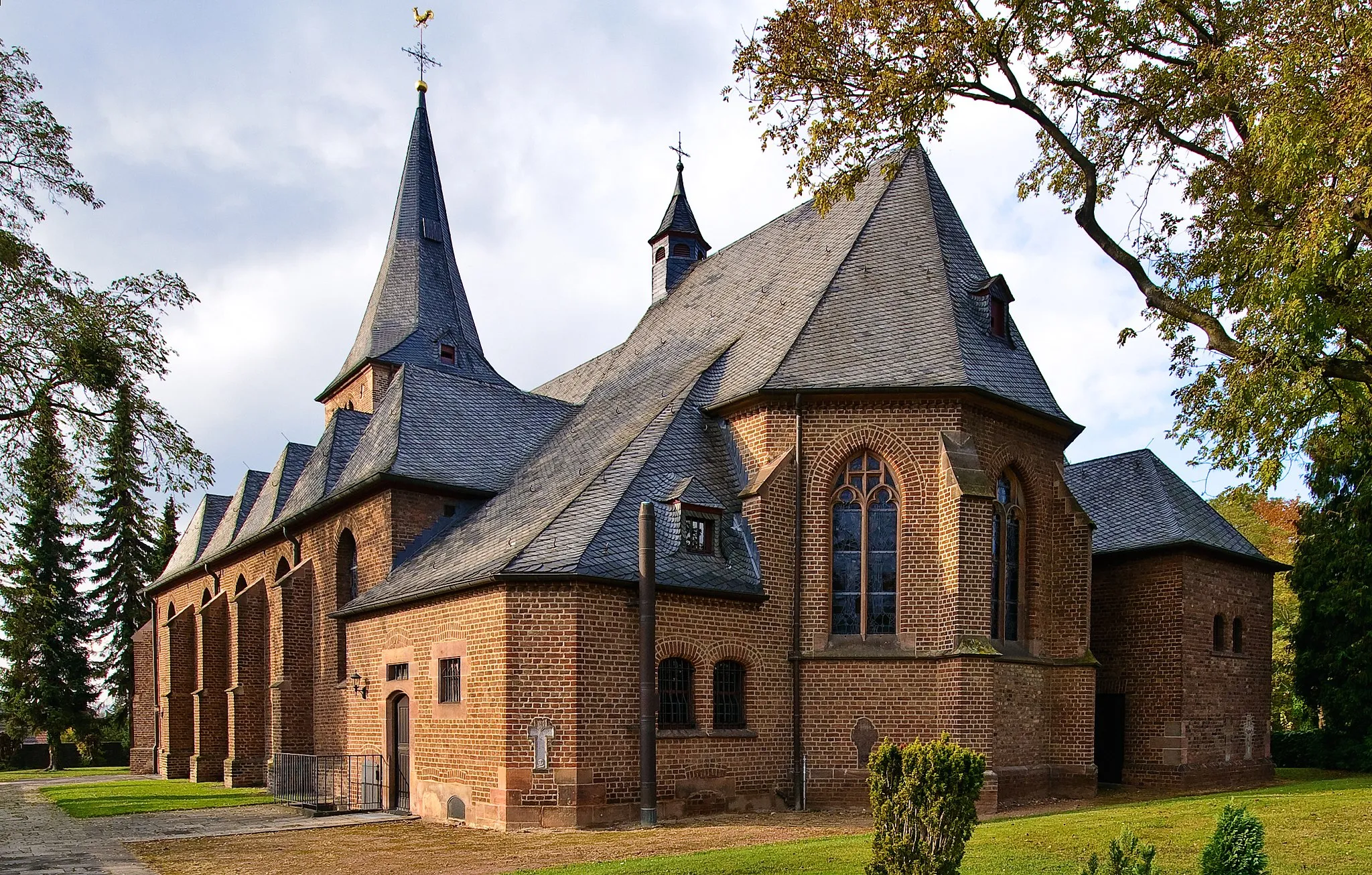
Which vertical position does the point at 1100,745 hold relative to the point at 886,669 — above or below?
below

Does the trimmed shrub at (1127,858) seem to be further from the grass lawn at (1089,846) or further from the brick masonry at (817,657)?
the brick masonry at (817,657)

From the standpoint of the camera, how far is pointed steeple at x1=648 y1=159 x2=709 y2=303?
31266mm

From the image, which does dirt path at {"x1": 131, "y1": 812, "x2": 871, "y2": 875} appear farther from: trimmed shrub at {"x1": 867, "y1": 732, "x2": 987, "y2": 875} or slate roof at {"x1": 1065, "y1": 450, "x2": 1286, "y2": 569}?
slate roof at {"x1": 1065, "y1": 450, "x2": 1286, "y2": 569}

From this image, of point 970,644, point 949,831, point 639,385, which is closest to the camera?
point 949,831

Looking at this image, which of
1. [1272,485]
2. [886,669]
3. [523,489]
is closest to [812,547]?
[886,669]

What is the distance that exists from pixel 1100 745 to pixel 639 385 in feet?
38.6

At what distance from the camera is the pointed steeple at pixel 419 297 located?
35.1 metres

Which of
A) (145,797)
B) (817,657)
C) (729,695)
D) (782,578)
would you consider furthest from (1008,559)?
(145,797)

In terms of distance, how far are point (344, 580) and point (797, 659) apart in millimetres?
11045

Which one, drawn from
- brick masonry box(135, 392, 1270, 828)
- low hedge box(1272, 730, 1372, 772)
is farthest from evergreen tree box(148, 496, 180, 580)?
low hedge box(1272, 730, 1372, 772)

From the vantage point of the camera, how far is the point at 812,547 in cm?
1833

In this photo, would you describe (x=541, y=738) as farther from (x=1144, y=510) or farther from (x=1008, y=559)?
(x=1144, y=510)

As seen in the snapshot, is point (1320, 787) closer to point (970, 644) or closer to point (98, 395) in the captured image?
point (970, 644)

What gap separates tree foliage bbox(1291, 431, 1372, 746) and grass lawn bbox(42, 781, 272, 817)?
2364cm
